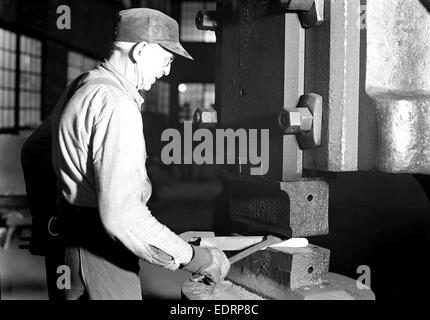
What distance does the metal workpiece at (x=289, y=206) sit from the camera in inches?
53.2

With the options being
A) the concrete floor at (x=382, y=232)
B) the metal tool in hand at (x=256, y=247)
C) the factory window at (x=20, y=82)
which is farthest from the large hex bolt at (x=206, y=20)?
the factory window at (x=20, y=82)

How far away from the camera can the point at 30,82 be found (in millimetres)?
7273

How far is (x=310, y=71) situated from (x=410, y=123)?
30 cm

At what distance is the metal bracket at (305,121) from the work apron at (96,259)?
18.6 inches

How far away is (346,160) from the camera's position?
1.30 m

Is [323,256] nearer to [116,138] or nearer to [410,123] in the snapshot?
[410,123]

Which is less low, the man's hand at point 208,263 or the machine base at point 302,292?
the man's hand at point 208,263

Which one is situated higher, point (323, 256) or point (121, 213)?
point (121, 213)

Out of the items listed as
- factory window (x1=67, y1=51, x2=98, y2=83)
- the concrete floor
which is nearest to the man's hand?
the concrete floor

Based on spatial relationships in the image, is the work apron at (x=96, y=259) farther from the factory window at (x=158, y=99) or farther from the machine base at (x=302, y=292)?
the factory window at (x=158, y=99)

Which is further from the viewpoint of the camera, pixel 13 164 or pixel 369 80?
Answer: pixel 13 164

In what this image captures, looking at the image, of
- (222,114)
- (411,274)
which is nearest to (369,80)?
(222,114)

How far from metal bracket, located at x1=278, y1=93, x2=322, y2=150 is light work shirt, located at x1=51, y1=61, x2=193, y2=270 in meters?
0.37

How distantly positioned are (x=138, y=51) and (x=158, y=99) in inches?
456
